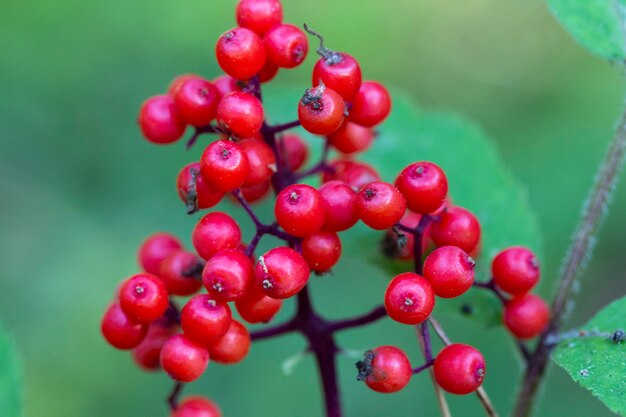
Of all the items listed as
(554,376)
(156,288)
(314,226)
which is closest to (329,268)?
(314,226)

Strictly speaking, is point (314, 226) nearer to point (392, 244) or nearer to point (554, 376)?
point (392, 244)

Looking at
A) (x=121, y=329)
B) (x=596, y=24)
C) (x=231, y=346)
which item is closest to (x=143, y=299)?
(x=121, y=329)

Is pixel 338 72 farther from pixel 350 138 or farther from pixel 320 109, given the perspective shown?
pixel 350 138

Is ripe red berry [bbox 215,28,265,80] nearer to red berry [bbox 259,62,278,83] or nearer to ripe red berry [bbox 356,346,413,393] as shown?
red berry [bbox 259,62,278,83]

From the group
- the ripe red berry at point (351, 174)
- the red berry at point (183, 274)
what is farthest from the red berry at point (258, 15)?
the red berry at point (183, 274)

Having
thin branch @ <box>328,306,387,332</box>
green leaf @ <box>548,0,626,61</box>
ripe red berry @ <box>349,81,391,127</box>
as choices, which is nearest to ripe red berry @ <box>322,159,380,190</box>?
ripe red berry @ <box>349,81,391,127</box>
